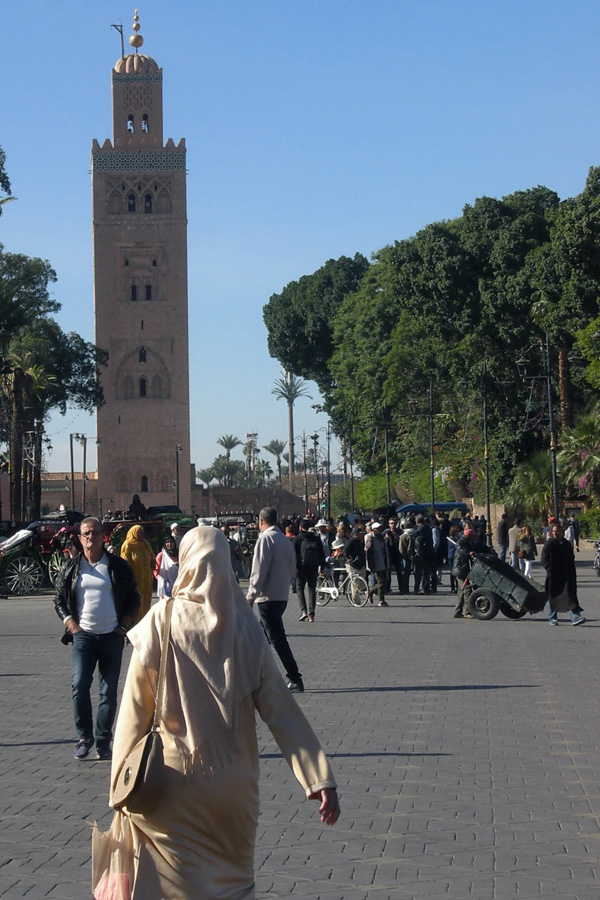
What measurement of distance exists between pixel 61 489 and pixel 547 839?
13117cm

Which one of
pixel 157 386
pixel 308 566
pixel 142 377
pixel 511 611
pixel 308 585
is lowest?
pixel 511 611

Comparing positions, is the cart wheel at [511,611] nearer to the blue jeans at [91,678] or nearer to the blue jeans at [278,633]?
the blue jeans at [278,633]

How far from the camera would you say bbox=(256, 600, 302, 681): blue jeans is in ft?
39.8

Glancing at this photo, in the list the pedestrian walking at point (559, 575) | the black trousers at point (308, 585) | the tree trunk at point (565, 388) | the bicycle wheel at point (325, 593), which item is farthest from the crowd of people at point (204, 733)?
the tree trunk at point (565, 388)

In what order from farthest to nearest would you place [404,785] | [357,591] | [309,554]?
[357,591] → [309,554] → [404,785]

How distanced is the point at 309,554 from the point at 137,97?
9589 centimetres

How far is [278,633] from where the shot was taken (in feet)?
40.6

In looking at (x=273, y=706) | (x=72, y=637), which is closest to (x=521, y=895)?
(x=273, y=706)

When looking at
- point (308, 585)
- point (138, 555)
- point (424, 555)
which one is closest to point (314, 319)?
point (424, 555)

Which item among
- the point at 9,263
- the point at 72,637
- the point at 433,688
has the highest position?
the point at 9,263

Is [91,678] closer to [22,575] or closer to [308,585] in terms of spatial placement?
[308,585]

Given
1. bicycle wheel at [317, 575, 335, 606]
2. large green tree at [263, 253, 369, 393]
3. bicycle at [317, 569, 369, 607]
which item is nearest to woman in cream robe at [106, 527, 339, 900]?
bicycle at [317, 569, 369, 607]

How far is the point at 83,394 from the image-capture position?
81375 mm

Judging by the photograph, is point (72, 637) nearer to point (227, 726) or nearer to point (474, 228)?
point (227, 726)
